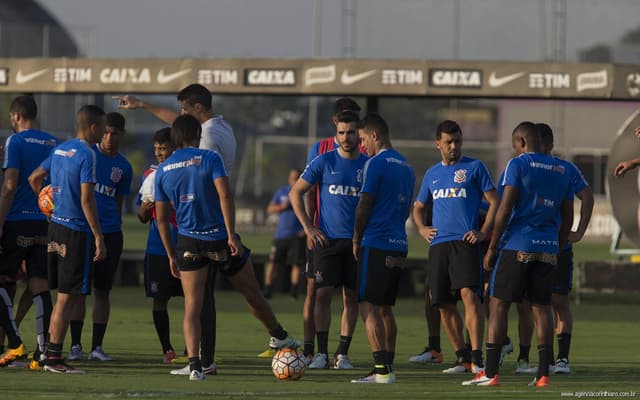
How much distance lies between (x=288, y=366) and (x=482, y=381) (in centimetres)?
157

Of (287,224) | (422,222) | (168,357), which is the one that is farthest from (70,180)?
(287,224)

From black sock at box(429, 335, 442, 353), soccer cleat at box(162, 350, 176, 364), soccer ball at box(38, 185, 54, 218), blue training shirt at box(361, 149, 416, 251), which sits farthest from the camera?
black sock at box(429, 335, 442, 353)

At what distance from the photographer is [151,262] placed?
42.1 ft

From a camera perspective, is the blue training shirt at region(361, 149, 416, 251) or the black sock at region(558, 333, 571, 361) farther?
the black sock at region(558, 333, 571, 361)

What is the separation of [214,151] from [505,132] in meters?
55.9

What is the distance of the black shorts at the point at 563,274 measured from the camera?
40.7 feet

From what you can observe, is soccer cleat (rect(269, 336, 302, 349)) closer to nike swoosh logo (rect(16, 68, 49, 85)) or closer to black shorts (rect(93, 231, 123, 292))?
black shorts (rect(93, 231, 123, 292))

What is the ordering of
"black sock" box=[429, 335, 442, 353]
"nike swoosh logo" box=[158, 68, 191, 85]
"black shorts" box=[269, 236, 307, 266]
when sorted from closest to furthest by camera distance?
"black sock" box=[429, 335, 442, 353] → "nike swoosh logo" box=[158, 68, 191, 85] → "black shorts" box=[269, 236, 307, 266]

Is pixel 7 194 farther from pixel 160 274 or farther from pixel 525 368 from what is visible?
pixel 525 368

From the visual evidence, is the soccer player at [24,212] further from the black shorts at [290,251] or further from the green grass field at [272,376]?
the black shorts at [290,251]

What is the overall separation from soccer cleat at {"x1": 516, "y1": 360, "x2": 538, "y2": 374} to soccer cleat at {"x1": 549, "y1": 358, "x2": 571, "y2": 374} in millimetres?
211

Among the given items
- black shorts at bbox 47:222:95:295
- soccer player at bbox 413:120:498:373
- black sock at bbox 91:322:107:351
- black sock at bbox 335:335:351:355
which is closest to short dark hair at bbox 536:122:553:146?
soccer player at bbox 413:120:498:373

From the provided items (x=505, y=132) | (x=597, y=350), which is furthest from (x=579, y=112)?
(x=597, y=350)

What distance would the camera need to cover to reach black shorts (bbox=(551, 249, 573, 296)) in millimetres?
12391
